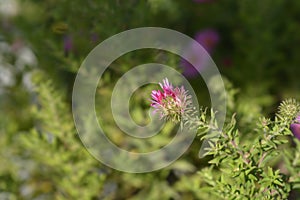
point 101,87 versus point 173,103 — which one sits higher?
point 101,87

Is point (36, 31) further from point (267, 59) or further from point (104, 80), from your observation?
point (267, 59)

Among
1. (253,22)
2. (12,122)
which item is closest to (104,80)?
(12,122)

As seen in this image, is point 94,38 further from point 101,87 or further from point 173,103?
point 173,103

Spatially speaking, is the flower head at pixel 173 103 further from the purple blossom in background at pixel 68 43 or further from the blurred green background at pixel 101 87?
the purple blossom in background at pixel 68 43

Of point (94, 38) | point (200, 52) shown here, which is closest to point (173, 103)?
point (94, 38)

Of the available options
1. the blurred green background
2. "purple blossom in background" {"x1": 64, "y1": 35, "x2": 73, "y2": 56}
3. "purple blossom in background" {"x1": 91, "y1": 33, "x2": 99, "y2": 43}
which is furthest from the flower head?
"purple blossom in background" {"x1": 64, "y1": 35, "x2": 73, "y2": 56}

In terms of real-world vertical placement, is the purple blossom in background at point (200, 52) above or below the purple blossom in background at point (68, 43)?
above

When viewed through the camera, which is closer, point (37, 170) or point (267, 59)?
point (37, 170)

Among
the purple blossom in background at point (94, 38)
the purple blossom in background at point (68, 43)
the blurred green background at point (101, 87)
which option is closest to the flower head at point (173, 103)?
the blurred green background at point (101, 87)
